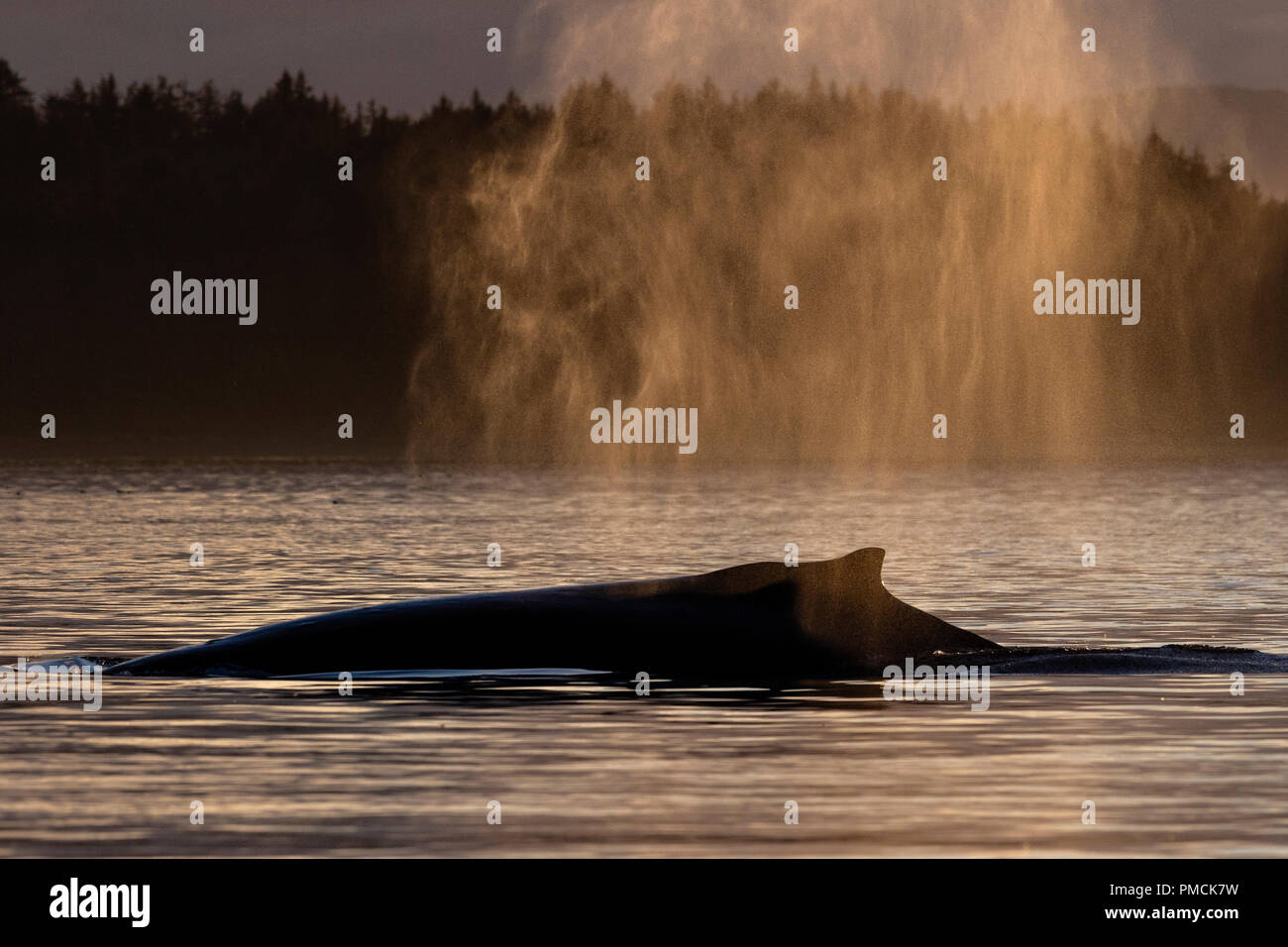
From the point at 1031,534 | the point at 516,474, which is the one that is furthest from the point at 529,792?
the point at 516,474

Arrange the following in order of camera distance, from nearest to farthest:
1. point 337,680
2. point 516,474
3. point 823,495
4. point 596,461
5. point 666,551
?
point 337,680
point 666,551
point 823,495
point 516,474
point 596,461

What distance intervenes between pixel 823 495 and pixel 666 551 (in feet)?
149

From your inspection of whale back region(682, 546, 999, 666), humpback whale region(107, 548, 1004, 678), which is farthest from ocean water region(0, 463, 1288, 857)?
whale back region(682, 546, 999, 666)

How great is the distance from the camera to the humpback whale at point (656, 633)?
2320 cm

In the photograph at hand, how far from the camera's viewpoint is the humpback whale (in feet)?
76.1

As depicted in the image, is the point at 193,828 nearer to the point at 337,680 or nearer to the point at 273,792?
the point at 273,792

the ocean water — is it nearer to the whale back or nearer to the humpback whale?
the humpback whale

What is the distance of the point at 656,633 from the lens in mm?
23281

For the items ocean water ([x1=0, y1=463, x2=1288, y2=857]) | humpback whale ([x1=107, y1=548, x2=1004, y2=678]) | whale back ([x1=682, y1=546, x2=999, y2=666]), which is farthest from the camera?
whale back ([x1=682, y1=546, x2=999, y2=666])

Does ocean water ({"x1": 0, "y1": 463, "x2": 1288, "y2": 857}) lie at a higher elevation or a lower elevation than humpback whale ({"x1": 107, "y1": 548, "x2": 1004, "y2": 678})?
lower

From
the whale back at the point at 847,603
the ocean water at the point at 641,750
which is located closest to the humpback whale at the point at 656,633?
the whale back at the point at 847,603

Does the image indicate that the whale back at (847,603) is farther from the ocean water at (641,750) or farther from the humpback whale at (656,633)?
the ocean water at (641,750)

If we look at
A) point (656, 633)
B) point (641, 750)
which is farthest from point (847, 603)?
point (641, 750)

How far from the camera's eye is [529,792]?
17.0 meters
